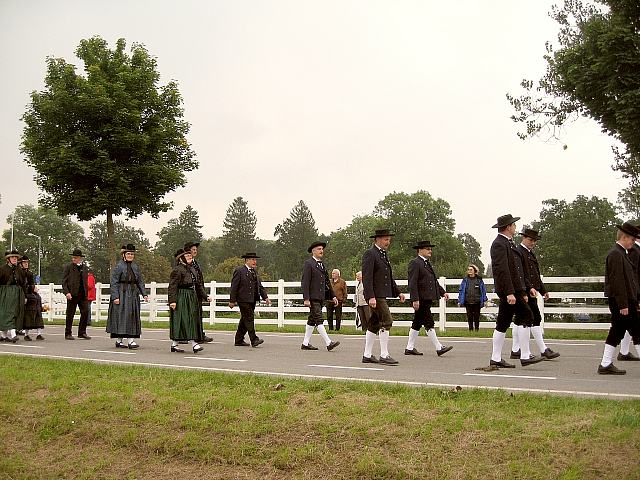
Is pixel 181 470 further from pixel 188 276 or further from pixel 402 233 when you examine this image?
pixel 402 233

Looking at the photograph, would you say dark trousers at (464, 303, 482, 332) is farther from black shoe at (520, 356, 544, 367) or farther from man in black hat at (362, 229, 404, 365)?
black shoe at (520, 356, 544, 367)

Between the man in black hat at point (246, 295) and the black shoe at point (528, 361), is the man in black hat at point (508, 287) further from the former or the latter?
the man in black hat at point (246, 295)

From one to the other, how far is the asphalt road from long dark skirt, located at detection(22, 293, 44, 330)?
0.44 metres

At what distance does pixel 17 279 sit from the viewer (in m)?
17.4

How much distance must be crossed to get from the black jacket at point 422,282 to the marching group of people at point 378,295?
2cm

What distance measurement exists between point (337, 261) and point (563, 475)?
3710 inches

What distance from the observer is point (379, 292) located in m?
11.9

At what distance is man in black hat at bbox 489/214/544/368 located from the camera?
34.8 feet

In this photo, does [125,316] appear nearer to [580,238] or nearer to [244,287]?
[244,287]

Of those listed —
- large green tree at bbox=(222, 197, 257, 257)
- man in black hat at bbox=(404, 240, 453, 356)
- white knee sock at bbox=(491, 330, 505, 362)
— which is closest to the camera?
white knee sock at bbox=(491, 330, 505, 362)

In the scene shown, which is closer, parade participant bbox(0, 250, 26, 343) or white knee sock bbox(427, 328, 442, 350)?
white knee sock bbox(427, 328, 442, 350)

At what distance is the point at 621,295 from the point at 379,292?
377 centimetres

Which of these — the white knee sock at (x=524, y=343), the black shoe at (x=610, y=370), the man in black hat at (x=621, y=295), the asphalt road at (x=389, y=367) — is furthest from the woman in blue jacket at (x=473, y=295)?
the black shoe at (x=610, y=370)

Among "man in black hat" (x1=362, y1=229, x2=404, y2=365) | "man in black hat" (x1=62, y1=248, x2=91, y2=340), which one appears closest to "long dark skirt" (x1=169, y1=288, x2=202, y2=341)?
"man in black hat" (x1=362, y1=229, x2=404, y2=365)
